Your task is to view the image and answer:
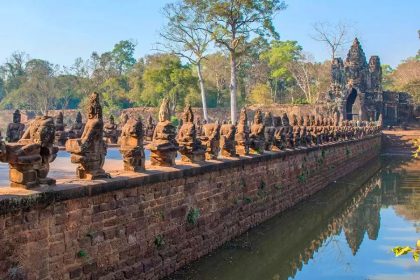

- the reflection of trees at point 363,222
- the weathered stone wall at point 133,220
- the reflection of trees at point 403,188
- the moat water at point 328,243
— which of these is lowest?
the reflection of trees at point 403,188

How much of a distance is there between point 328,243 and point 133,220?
655cm

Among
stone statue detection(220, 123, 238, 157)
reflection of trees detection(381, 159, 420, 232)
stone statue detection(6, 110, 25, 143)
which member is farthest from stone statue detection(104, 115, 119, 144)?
reflection of trees detection(381, 159, 420, 232)

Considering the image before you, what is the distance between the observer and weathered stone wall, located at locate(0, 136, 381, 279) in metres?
6.18

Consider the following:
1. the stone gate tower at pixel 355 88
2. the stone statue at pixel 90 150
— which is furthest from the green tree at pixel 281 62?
the stone statue at pixel 90 150

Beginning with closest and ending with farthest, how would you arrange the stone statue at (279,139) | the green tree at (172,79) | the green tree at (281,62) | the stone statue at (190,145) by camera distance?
the stone statue at (190,145) < the stone statue at (279,139) < the green tree at (172,79) < the green tree at (281,62)

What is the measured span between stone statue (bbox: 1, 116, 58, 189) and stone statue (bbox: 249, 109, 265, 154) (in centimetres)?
793

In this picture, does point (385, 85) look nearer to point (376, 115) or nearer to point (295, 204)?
point (376, 115)

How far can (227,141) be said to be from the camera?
12.5 meters

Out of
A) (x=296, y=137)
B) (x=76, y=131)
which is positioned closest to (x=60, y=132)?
(x=76, y=131)

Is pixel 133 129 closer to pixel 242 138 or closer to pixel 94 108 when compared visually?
pixel 94 108

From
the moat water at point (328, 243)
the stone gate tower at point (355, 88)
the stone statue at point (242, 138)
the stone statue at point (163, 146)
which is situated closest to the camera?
the stone statue at point (163, 146)

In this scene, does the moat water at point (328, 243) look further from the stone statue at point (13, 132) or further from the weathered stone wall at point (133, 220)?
the stone statue at point (13, 132)

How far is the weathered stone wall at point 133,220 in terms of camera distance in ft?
20.3

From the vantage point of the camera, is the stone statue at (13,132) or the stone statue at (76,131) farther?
the stone statue at (76,131)
